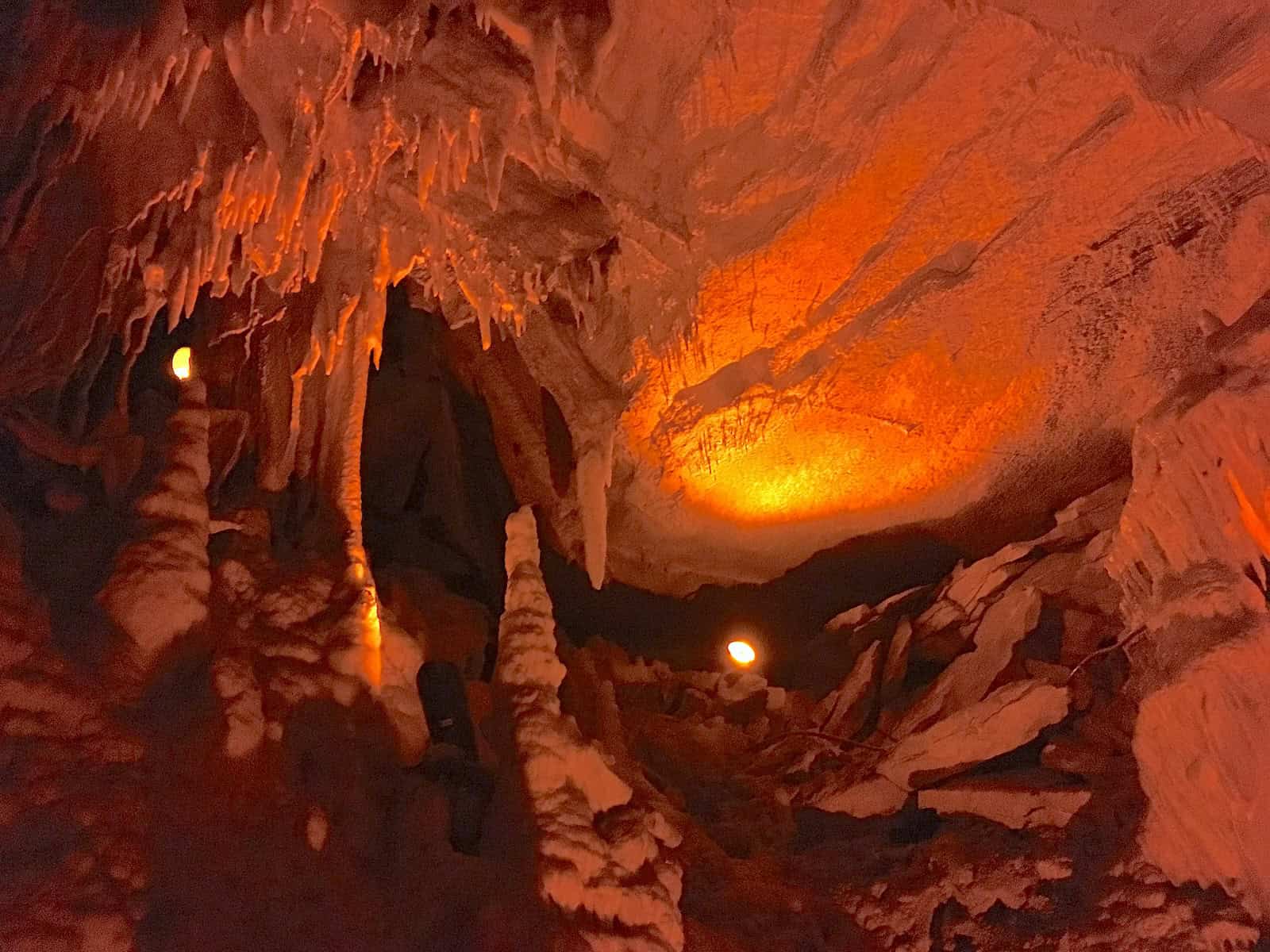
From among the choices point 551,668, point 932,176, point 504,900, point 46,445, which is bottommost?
point 504,900

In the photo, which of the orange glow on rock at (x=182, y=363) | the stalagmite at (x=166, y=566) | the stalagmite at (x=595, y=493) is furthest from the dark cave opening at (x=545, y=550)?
the stalagmite at (x=166, y=566)

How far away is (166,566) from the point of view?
455cm

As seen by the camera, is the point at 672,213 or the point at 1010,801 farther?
the point at 1010,801

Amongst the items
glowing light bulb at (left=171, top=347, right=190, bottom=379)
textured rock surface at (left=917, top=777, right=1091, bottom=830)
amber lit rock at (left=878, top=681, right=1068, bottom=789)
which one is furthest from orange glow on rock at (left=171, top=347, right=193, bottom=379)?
textured rock surface at (left=917, top=777, right=1091, bottom=830)

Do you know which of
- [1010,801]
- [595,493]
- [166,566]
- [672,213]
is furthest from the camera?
[595,493]

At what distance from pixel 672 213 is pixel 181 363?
10.7 ft

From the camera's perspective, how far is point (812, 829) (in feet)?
21.9

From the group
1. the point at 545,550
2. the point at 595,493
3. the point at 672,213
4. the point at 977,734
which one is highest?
the point at 545,550

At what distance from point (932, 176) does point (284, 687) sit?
406 cm

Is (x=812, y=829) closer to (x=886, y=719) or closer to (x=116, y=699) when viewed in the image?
(x=886, y=719)

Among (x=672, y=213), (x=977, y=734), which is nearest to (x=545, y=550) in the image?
(x=977, y=734)

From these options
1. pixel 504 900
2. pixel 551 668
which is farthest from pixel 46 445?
pixel 504 900

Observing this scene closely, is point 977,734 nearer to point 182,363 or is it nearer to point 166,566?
point 166,566

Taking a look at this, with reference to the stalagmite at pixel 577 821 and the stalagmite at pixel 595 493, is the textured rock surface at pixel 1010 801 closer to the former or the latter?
the stalagmite at pixel 577 821
